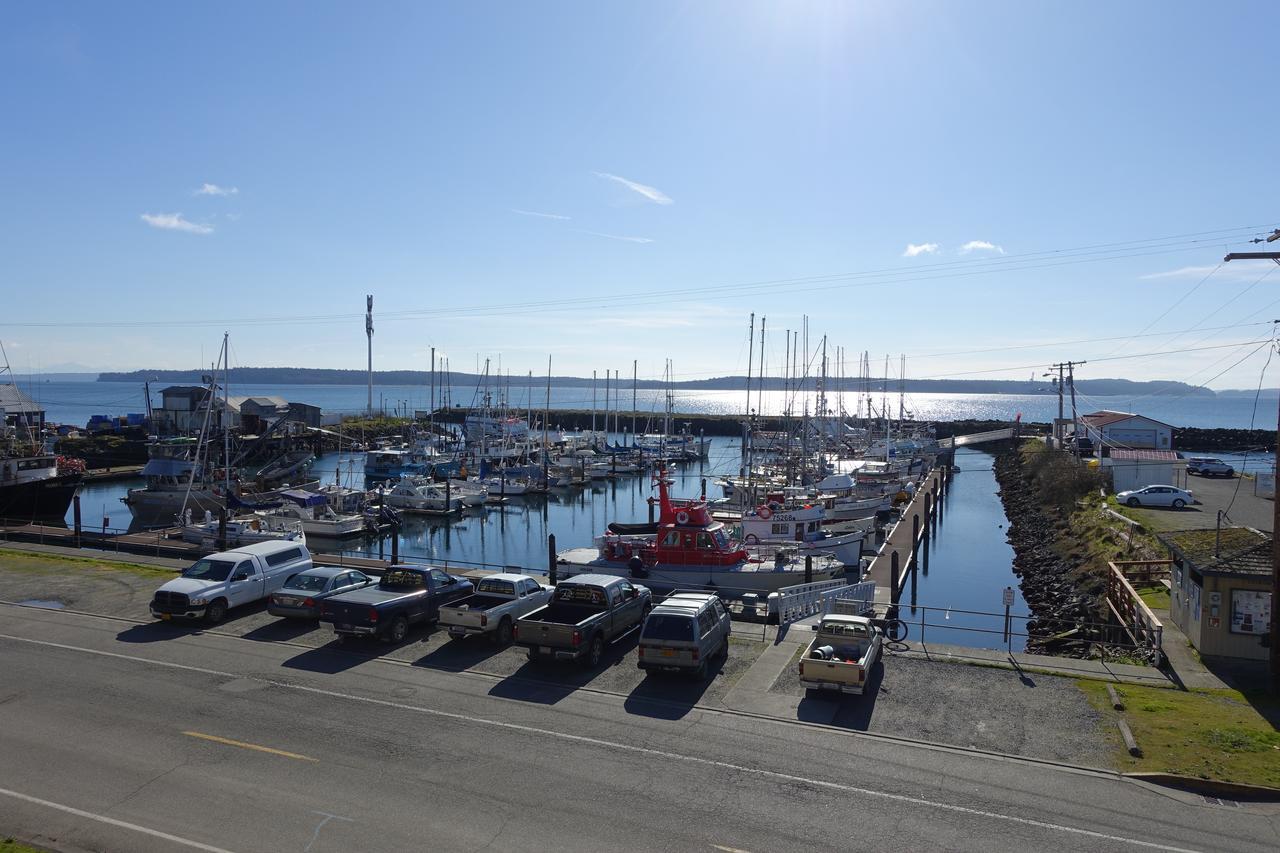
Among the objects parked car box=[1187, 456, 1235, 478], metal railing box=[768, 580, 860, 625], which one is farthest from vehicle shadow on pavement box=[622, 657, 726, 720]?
parked car box=[1187, 456, 1235, 478]

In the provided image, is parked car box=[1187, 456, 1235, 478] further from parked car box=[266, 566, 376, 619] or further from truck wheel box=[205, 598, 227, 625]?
truck wheel box=[205, 598, 227, 625]

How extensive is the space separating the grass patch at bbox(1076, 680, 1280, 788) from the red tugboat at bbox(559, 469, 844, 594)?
12.7m

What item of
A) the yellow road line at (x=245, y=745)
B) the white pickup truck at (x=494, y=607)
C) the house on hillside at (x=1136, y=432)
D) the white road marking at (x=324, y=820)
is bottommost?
the yellow road line at (x=245, y=745)

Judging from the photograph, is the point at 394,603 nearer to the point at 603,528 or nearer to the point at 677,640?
the point at 677,640

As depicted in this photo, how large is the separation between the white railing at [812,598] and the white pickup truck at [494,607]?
252 inches

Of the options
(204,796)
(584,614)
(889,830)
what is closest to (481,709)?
(584,614)

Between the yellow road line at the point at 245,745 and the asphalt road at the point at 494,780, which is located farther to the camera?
the yellow road line at the point at 245,745

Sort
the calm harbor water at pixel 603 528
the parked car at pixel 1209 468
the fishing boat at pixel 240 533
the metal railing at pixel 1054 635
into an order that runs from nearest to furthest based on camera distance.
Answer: the metal railing at pixel 1054 635
the fishing boat at pixel 240 533
the calm harbor water at pixel 603 528
the parked car at pixel 1209 468

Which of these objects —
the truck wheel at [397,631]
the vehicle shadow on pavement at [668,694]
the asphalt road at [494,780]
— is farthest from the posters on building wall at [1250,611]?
the truck wheel at [397,631]

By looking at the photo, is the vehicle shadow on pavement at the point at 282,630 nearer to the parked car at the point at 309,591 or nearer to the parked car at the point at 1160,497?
the parked car at the point at 309,591

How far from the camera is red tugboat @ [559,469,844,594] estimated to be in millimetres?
28547

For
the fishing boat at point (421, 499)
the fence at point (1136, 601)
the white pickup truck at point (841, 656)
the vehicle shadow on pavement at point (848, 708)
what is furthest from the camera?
the fishing boat at point (421, 499)

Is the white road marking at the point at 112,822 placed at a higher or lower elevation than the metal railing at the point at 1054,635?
higher

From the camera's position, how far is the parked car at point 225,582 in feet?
70.1
